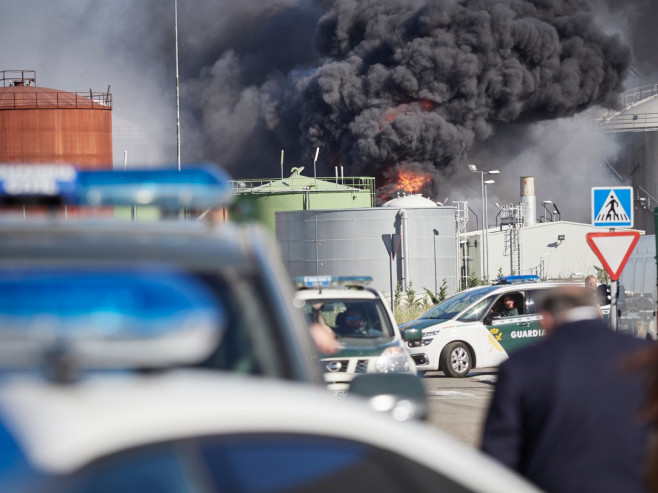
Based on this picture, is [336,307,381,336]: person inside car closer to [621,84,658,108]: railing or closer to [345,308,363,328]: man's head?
[345,308,363,328]: man's head

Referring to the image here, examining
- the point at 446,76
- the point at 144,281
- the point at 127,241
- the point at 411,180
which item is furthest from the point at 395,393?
the point at 446,76

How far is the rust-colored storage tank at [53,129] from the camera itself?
44.3 meters

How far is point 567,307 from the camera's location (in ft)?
13.2

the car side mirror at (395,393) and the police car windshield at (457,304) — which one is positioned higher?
the car side mirror at (395,393)

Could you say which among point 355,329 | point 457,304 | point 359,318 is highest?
point 359,318

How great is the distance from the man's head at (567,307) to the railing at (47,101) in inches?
1687

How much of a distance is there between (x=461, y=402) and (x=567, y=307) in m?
11.0

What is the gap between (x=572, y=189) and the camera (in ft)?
298

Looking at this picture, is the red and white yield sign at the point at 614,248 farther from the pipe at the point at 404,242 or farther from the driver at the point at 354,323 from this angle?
the pipe at the point at 404,242

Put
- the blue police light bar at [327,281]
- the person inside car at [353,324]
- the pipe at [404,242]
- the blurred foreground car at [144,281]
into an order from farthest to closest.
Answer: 1. the pipe at [404,242]
2. the person inside car at [353,324]
3. the blue police light bar at [327,281]
4. the blurred foreground car at [144,281]

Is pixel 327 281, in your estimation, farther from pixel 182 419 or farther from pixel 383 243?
pixel 383 243

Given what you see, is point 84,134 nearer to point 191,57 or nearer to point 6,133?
point 6,133

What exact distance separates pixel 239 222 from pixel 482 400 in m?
12.1

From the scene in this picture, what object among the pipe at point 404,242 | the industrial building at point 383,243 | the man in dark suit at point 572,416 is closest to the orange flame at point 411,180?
the industrial building at point 383,243
